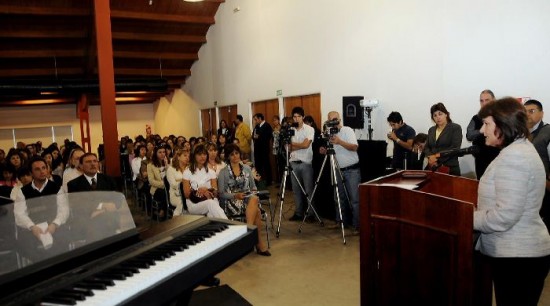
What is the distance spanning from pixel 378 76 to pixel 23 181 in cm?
521

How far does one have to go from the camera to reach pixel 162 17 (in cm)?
1081

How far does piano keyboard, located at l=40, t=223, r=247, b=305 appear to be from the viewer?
126 cm

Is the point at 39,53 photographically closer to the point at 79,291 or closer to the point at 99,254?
the point at 99,254

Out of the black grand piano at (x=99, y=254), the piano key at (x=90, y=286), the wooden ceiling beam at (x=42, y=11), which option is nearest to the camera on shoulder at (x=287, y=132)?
the black grand piano at (x=99, y=254)

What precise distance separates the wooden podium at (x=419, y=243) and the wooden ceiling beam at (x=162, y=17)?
9.54 meters

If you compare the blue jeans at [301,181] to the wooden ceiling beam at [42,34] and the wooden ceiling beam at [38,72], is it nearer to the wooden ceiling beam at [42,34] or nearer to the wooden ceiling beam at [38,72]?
the wooden ceiling beam at [42,34]

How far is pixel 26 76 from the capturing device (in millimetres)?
12320

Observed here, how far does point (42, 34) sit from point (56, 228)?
10.9 metres

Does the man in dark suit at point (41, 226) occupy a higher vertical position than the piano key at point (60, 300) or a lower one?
higher

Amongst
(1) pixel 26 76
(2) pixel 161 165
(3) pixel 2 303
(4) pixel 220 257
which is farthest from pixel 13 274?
(1) pixel 26 76

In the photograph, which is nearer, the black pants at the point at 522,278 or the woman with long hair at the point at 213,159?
the black pants at the point at 522,278

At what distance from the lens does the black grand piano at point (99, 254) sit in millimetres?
1302

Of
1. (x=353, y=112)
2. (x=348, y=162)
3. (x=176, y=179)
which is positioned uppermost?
(x=353, y=112)

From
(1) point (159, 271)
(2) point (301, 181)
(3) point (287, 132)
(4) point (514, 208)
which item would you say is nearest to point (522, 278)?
(4) point (514, 208)
